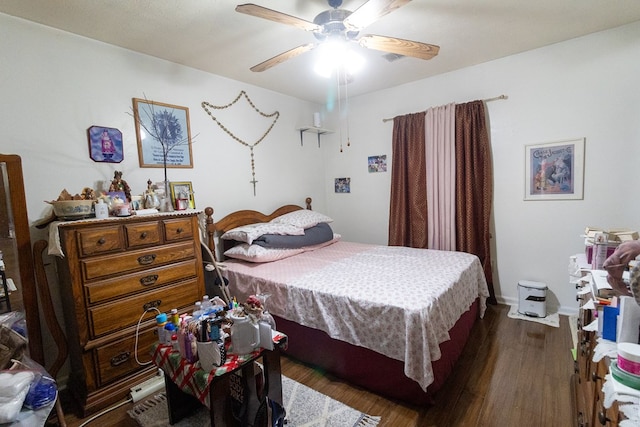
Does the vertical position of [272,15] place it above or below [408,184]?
above

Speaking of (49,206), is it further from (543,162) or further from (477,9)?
(543,162)

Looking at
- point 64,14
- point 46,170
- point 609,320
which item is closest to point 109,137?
point 46,170

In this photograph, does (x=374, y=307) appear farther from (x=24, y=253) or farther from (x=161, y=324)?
(x=24, y=253)

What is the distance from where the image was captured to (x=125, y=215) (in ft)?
6.41

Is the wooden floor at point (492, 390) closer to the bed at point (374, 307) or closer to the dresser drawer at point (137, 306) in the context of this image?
the bed at point (374, 307)

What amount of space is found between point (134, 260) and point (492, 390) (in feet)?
8.13

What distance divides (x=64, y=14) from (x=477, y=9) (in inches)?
106

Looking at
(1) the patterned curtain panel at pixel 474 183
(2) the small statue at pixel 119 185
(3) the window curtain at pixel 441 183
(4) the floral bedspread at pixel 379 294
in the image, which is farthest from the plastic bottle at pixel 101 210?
(1) the patterned curtain panel at pixel 474 183

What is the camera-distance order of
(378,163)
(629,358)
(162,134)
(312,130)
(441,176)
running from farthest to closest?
Answer: 1. (312,130)
2. (378,163)
3. (441,176)
4. (162,134)
5. (629,358)

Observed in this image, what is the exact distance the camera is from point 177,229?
220 cm

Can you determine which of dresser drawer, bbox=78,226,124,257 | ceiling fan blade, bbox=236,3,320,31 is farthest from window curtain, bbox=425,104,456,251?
dresser drawer, bbox=78,226,124,257

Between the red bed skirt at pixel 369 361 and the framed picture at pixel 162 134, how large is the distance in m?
1.69

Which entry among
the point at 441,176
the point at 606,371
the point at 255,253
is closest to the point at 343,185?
the point at 441,176

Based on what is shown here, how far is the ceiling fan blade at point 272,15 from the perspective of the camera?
1.41 metres
